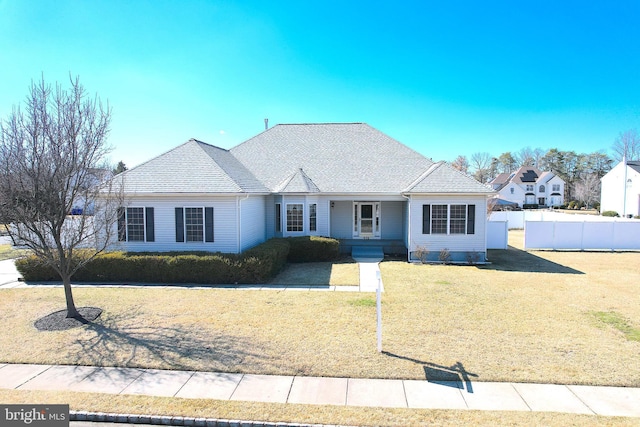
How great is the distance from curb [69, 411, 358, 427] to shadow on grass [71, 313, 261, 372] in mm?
1386

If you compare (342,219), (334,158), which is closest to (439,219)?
(342,219)

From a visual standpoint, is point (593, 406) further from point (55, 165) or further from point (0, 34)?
point (0, 34)

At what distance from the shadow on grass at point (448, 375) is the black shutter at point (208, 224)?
1030 centimetres

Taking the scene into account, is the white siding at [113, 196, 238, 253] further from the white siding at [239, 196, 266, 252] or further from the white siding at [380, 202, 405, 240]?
the white siding at [380, 202, 405, 240]

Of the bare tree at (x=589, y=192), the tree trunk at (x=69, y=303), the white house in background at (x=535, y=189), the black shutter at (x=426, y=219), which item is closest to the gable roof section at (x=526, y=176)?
the white house in background at (x=535, y=189)

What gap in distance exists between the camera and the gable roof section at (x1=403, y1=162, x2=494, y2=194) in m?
15.8

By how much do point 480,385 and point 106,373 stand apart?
21.1 feet

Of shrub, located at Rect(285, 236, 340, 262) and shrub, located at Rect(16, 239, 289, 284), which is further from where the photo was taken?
shrub, located at Rect(285, 236, 340, 262)

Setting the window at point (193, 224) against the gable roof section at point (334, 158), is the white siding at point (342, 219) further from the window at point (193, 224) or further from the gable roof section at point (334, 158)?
the window at point (193, 224)

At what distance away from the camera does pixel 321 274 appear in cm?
1398

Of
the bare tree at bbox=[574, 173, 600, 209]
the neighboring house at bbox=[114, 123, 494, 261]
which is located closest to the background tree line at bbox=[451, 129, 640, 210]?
the bare tree at bbox=[574, 173, 600, 209]

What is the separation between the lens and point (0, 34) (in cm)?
955

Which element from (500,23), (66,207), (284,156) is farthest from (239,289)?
(500,23)

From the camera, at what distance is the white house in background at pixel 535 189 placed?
61.1 meters
